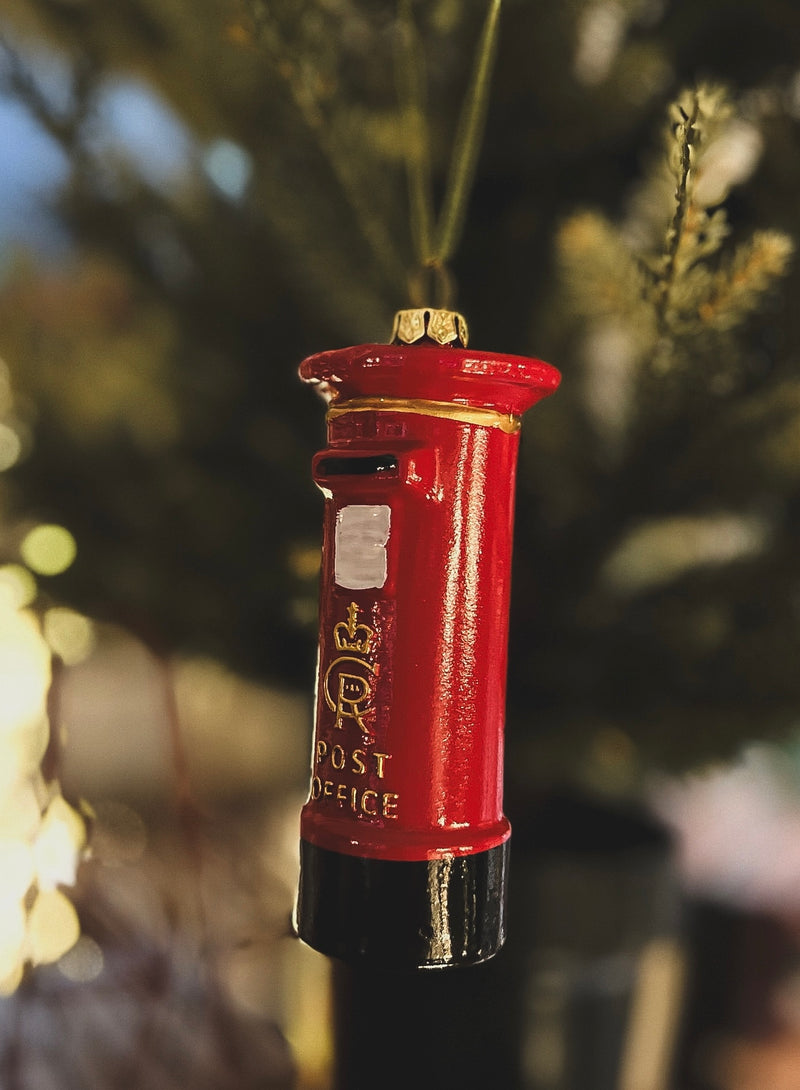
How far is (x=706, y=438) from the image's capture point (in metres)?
0.65

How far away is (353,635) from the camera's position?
42 centimetres

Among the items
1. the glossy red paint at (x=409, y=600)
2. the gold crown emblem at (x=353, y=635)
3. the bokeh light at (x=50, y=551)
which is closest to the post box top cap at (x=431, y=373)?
the glossy red paint at (x=409, y=600)

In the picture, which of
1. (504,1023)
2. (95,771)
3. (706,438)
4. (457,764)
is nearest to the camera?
(457,764)

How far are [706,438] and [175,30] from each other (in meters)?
0.53

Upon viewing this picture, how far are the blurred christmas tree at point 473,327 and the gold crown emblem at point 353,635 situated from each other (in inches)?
9.8

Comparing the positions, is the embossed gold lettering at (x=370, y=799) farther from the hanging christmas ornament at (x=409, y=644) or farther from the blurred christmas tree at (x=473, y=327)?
the blurred christmas tree at (x=473, y=327)

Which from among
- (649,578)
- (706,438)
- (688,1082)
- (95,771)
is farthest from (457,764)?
(95,771)

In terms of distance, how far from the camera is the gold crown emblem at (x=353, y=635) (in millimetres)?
420

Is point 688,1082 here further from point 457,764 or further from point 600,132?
point 600,132

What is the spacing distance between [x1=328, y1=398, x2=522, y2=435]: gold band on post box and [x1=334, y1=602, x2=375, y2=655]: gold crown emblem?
0.10m

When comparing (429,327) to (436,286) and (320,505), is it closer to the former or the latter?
(436,286)

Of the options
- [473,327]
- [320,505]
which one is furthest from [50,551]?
[473,327]

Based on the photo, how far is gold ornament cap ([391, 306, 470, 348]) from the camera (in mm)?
417

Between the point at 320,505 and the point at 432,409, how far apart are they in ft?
1.32
